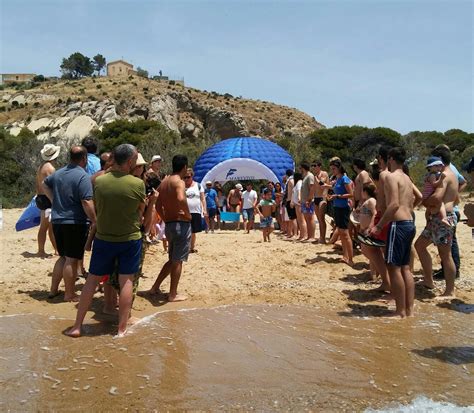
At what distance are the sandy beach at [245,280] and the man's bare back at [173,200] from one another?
1.05 meters

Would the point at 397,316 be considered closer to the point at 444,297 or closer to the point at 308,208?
the point at 444,297

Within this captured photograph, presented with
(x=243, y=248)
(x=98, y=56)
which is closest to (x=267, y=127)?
(x=98, y=56)

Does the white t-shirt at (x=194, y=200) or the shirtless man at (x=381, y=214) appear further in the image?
the white t-shirt at (x=194, y=200)

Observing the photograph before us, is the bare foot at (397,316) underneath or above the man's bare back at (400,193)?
underneath

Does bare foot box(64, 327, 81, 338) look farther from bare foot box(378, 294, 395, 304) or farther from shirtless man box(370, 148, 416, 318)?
bare foot box(378, 294, 395, 304)

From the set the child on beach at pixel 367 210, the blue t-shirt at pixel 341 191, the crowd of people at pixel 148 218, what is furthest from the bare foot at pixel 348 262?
the child on beach at pixel 367 210

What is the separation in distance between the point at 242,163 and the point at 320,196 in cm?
605

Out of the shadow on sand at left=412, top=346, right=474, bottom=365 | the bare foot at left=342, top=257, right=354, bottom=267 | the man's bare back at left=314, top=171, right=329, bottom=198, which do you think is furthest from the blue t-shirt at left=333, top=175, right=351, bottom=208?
the shadow on sand at left=412, top=346, right=474, bottom=365

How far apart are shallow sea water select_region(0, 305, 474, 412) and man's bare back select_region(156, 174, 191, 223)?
109 centimetres

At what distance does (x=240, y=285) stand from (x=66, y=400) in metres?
3.52

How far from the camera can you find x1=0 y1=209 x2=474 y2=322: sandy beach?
5691 mm

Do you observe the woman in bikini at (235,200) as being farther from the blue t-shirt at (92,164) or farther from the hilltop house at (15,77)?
the hilltop house at (15,77)

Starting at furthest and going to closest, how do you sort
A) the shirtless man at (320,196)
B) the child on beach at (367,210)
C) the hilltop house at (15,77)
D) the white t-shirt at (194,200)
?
1. the hilltop house at (15,77)
2. the shirtless man at (320,196)
3. the white t-shirt at (194,200)
4. the child on beach at (367,210)

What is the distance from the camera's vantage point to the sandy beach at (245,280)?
569cm
